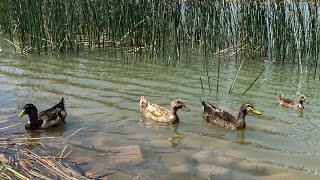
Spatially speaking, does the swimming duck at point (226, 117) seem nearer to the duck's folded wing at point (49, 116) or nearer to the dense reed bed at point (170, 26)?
the duck's folded wing at point (49, 116)

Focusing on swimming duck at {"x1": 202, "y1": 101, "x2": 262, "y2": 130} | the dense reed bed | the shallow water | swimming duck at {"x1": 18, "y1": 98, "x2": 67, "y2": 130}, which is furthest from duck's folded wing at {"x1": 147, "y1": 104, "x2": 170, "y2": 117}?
the dense reed bed

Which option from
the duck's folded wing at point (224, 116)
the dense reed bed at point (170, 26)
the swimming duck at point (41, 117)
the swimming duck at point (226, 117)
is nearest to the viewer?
the swimming duck at point (41, 117)

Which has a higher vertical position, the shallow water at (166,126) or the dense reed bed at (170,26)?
the dense reed bed at (170,26)

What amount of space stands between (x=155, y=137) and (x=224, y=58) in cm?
615

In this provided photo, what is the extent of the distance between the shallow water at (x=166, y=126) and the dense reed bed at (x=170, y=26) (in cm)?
54

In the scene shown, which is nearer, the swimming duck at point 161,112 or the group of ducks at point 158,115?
the group of ducks at point 158,115

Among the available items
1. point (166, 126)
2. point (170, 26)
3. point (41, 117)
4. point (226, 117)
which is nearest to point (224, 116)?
point (226, 117)

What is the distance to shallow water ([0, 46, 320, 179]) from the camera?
491cm

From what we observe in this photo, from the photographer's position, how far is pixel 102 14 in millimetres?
11945

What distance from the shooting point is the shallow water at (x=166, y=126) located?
491 cm

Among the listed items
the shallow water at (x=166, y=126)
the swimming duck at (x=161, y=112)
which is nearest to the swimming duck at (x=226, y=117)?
the shallow water at (x=166, y=126)

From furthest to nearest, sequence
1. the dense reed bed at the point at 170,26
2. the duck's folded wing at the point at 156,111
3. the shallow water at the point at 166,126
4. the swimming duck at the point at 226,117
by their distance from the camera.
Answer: the dense reed bed at the point at 170,26 < the duck's folded wing at the point at 156,111 < the swimming duck at the point at 226,117 < the shallow water at the point at 166,126

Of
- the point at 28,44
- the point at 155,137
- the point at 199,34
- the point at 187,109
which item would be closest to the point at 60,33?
the point at 28,44

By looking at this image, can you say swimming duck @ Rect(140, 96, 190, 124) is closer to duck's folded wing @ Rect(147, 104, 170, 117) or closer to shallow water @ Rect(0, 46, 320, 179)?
duck's folded wing @ Rect(147, 104, 170, 117)
